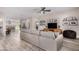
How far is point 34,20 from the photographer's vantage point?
3197 millimetres

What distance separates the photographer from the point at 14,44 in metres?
3.19

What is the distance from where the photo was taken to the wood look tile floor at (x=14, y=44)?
124 inches

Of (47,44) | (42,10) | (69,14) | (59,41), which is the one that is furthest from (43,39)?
(69,14)

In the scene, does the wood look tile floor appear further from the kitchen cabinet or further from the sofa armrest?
the sofa armrest

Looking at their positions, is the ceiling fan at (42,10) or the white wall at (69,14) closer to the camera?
the white wall at (69,14)

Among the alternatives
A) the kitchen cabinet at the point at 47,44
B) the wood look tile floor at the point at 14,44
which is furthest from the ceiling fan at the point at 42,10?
the wood look tile floor at the point at 14,44

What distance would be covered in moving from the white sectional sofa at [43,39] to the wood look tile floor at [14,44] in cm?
15

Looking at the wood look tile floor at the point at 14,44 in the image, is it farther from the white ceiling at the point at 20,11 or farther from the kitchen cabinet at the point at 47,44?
the white ceiling at the point at 20,11

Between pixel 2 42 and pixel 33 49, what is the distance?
1.03 metres

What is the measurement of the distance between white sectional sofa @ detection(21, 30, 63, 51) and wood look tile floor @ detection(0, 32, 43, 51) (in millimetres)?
147

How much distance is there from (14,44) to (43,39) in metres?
0.96

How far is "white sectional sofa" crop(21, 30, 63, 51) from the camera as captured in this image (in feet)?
10.2
